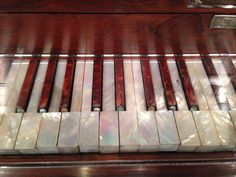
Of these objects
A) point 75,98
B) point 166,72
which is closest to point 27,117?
point 75,98

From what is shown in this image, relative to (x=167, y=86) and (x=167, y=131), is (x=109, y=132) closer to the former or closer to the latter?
(x=167, y=131)

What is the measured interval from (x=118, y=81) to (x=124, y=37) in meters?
0.25

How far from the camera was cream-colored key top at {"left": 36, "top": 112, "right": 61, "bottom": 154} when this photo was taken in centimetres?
108

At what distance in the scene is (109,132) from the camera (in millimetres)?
1128

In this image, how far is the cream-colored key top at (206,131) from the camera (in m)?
1.11

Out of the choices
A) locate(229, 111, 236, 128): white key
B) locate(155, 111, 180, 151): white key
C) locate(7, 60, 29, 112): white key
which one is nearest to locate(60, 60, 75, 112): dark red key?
locate(7, 60, 29, 112): white key

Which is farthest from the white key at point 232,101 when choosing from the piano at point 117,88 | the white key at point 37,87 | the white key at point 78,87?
the white key at point 37,87

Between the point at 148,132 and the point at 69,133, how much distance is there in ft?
1.13

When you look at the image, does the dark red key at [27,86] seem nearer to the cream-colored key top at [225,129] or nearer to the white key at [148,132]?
the white key at [148,132]

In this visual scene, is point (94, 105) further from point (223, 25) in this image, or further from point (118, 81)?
point (223, 25)

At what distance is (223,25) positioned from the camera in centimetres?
138

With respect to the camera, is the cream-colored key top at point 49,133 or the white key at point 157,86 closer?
the cream-colored key top at point 49,133

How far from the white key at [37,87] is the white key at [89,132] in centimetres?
28

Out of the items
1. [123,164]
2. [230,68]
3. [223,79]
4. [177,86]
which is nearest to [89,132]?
[123,164]
